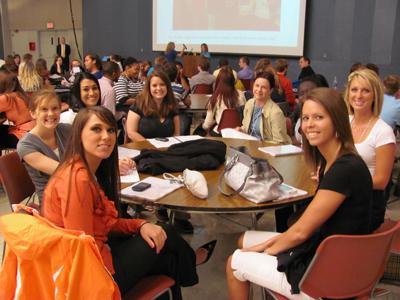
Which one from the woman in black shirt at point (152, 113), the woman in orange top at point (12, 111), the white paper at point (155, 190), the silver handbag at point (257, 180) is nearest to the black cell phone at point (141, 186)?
the white paper at point (155, 190)

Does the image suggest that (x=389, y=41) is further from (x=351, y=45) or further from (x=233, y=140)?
(x=233, y=140)

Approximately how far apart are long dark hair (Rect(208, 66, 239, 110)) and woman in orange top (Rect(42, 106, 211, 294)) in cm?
274

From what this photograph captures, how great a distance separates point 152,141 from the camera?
3471 millimetres

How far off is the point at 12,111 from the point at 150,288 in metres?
3.14

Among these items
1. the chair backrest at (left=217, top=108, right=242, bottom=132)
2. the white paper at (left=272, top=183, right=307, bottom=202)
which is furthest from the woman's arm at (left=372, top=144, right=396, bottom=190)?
the chair backrest at (left=217, top=108, right=242, bottom=132)

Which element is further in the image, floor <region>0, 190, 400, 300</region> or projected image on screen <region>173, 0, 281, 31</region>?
projected image on screen <region>173, 0, 281, 31</region>

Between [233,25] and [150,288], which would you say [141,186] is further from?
[233,25]

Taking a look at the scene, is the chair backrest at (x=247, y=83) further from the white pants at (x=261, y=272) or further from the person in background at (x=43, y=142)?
the white pants at (x=261, y=272)

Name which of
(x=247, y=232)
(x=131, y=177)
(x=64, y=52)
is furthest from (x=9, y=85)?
(x=64, y=52)

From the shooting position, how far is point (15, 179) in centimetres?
253

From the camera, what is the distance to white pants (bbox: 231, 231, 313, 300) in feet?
6.13

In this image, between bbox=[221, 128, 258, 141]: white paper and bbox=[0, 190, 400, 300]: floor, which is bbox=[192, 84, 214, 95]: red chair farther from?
bbox=[0, 190, 400, 300]: floor

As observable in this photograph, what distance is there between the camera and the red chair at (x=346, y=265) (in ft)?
5.38

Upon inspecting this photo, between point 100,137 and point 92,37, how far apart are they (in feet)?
44.2
